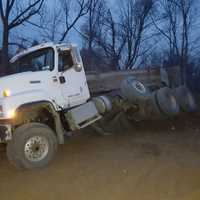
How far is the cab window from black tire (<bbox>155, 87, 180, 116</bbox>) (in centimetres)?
302

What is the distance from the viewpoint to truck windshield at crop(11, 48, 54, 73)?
9.07 metres

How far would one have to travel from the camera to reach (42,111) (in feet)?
29.4

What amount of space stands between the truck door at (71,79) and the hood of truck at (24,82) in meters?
0.45

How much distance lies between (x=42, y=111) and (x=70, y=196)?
300 cm

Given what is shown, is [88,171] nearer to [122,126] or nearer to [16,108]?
[16,108]

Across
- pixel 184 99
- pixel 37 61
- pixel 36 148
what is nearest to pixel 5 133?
pixel 36 148

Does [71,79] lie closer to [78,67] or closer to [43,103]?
[78,67]

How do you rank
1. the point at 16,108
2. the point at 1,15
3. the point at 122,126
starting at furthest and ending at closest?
the point at 1,15
the point at 122,126
the point at 16,108

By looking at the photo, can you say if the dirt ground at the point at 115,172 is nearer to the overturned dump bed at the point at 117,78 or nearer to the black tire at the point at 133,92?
the black tire at the point at 133,92

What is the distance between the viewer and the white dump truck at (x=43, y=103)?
26.3 ft

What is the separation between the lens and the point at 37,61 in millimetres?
9281

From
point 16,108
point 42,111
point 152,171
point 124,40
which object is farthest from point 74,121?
point 124,40

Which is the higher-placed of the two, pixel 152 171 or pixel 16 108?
pixel 16 108

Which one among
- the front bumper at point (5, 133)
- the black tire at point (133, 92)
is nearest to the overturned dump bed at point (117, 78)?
the black tire at point (133, 92)
